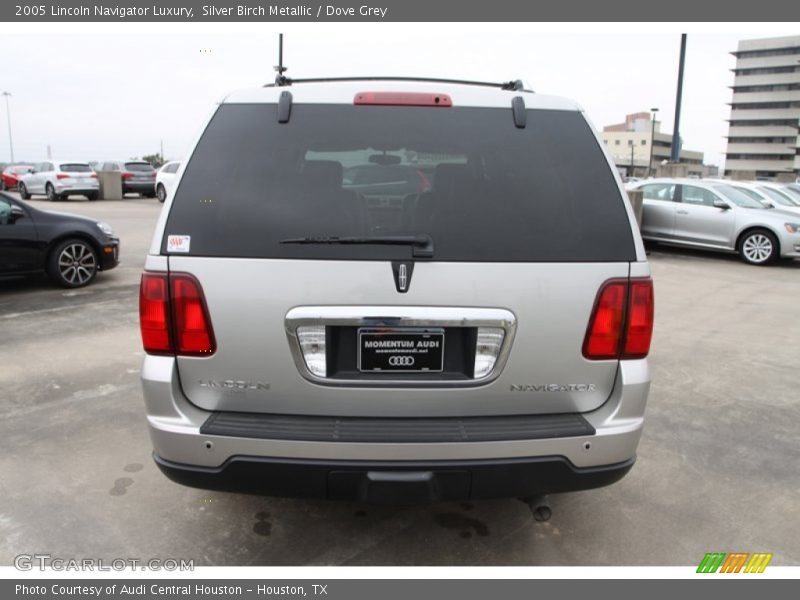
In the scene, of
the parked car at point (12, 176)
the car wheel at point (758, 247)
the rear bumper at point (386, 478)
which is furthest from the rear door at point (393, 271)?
the parked car at point (12, 176)

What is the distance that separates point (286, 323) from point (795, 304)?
8.83 metres

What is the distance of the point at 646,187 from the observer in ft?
46.2

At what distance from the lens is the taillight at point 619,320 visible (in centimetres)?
237

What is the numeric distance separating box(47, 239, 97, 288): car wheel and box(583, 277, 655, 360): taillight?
26.3ft

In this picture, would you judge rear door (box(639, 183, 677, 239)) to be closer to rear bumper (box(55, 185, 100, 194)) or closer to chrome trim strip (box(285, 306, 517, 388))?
chrome trim strip (box(285, 306, 517, 388))

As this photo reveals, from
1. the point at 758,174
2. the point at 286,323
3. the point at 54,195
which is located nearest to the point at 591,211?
the point at 286,323

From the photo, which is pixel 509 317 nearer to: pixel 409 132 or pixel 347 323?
pixel 347 323

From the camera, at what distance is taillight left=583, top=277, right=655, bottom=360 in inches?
93.2

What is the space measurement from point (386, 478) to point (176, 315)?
0.98 m

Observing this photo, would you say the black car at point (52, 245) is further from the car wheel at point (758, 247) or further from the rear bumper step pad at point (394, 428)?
the car wheel at point (758, 247)

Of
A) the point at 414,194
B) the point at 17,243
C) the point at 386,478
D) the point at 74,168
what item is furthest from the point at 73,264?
the point at 74,168

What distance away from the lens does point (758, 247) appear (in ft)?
40.9
